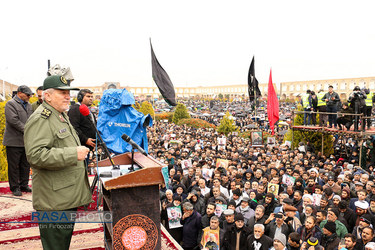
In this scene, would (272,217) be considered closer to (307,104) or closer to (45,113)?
(45,113)

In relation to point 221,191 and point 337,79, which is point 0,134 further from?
point 337,79

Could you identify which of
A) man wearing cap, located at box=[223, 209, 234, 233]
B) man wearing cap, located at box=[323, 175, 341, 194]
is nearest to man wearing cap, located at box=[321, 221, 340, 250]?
man wearing cap, located at box=[223, 209, 234, 233]

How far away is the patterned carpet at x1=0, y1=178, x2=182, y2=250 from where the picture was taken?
3338 millimetres

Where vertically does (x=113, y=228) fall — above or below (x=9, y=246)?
above

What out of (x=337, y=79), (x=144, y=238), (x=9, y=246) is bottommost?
(x=9, y=246)

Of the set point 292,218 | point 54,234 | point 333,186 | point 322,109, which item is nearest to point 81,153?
point 54,234

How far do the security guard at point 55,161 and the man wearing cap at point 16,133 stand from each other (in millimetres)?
2454

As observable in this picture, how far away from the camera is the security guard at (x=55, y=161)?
7.13 feet

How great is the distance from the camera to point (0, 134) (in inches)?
300

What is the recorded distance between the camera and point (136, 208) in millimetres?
2611

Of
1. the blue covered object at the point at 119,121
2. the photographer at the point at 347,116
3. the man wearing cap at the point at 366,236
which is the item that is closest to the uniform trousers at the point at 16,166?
the blue covered object at the point at 119,121

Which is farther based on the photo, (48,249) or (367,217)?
(367,217)

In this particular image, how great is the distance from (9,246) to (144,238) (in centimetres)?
167

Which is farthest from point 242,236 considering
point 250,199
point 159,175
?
point 159,175
